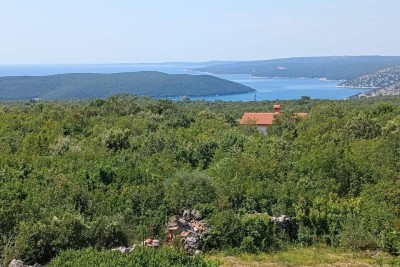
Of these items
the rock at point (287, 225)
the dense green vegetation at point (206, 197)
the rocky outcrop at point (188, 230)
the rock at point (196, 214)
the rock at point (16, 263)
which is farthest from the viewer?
the rock at point (196, 214)

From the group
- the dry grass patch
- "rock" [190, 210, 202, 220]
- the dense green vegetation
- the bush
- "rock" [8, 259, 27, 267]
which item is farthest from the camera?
"rock" [190, 210, 202, 220]

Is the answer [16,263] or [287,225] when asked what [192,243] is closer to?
[287,225]

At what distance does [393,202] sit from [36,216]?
9.91 meters

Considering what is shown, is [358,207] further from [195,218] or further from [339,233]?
[195,218]

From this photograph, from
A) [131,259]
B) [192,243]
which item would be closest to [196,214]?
[192,243]

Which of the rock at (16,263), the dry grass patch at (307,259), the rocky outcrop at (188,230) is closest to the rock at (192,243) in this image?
the rocky outcrop at (188,230)

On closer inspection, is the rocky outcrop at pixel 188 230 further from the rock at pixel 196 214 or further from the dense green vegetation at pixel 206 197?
the dense green vegetation at pixel 206 197

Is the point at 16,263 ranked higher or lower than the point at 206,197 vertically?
higher

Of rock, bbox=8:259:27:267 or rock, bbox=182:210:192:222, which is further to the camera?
rock, bbox=182:210:192:222

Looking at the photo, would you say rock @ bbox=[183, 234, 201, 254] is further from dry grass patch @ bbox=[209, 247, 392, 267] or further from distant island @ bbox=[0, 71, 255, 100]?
distant island @ bbox=[0, 71, 255, 100]

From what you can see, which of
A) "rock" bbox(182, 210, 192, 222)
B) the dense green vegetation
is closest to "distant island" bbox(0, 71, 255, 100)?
the dense green vegetation

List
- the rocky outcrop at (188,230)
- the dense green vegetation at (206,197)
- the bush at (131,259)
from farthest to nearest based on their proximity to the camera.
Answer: the rocky outcrop at (188,230), the dense green vegetation at (206,197), the bush at (131,259)

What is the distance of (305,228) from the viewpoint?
12.6 m

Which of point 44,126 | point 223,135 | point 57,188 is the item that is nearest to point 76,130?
point 44,126
